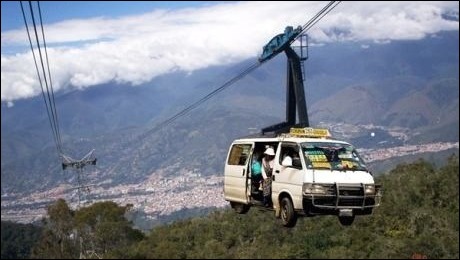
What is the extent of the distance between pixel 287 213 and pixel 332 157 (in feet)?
6.71

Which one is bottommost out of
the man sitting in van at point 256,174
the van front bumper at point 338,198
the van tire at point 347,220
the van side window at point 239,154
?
the van tire at point 347,220

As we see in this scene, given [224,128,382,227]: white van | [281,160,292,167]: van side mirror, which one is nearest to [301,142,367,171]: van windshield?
[224,128,382,227]: white van

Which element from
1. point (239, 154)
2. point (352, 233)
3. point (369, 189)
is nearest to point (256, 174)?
point (239, 154)

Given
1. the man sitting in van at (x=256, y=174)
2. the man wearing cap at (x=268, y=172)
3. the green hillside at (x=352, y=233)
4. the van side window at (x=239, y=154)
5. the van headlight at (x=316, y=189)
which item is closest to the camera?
the van headlight at (x=316, y=189)

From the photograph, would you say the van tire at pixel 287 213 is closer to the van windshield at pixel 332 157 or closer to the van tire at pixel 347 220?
the van tire at pixel 347 220

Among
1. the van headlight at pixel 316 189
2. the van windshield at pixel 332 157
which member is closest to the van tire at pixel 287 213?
the van headlight at pixel 316 189

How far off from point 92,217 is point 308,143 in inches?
4049

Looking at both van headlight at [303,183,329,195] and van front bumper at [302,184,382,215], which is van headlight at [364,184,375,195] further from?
van headlight at [303,183,329,195]

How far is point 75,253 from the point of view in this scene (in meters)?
128

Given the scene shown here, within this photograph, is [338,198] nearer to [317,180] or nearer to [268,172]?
[317,180]

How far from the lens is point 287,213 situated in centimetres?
1661

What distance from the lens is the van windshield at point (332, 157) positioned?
15.7 metres

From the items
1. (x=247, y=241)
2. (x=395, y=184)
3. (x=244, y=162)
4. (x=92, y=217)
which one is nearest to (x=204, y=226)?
(x=247, y=241)

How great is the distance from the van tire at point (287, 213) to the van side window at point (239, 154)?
3.45 m
